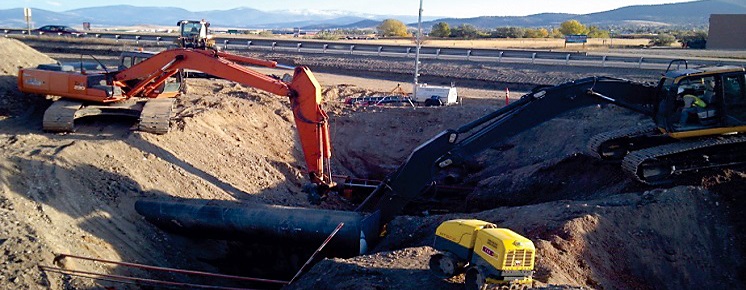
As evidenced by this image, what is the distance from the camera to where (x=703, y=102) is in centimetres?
1178

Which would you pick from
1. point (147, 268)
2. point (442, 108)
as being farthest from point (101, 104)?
point (442, 108)

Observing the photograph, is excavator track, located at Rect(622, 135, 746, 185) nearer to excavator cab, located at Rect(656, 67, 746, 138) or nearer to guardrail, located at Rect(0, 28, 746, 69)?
excavator cab, located at Rect(656, 67, 746, 138)

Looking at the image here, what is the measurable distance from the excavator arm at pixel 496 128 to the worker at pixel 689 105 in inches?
34.6

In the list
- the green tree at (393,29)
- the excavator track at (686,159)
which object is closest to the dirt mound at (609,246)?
the excavator track at (686,159)

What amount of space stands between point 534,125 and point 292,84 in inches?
191

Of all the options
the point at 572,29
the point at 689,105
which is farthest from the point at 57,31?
the point at 572,29

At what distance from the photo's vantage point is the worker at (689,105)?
11703mm

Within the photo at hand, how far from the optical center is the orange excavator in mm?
13414

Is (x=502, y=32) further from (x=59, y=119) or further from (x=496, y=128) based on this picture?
(x=496, y=128)

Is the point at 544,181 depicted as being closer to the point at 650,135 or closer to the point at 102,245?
the point at 650,135

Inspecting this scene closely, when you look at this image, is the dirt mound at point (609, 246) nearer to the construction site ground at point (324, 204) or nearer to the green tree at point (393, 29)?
the construction site ground at point (324, 204)

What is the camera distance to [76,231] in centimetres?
1102

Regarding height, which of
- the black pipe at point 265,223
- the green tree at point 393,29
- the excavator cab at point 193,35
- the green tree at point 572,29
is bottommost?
the black pipe at point 265,223

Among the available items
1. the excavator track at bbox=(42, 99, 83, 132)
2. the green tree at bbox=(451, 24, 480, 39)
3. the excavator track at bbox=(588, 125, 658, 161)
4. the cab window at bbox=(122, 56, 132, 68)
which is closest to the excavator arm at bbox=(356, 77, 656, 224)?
the excavator track at bbox=(588, 125, 658, 161)
